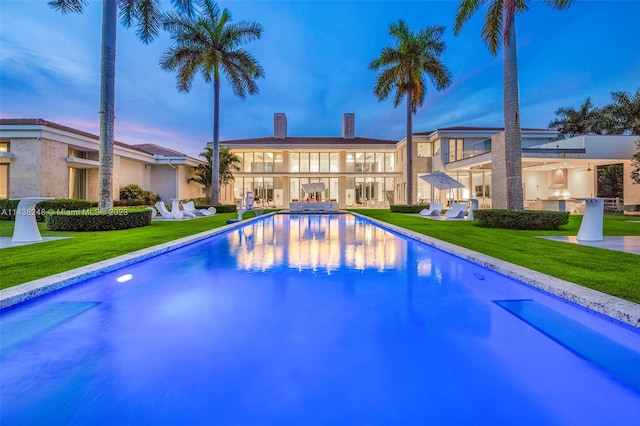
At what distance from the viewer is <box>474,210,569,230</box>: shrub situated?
1127cm

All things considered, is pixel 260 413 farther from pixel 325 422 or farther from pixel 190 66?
A: pixel 190 66

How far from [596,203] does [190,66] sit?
73.1 ft

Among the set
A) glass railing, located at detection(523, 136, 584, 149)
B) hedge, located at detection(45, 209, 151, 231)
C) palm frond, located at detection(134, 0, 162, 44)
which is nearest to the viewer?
hedge, located at detection(45, 209, 151, 231)

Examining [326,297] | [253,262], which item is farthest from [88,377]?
[253,262]

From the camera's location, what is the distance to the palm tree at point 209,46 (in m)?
21.7

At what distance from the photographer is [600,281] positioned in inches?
177

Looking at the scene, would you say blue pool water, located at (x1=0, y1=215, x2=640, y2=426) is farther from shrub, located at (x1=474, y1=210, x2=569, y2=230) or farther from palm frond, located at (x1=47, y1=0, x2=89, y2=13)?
palm frond, located at (x1=47, y1=0, x2=89, y2=13)

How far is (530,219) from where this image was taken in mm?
11438

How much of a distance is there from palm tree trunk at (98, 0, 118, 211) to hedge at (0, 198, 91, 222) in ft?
15.1

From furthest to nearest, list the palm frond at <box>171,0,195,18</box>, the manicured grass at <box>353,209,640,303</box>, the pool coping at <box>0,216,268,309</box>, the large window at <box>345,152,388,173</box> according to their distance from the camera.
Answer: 1. the large window at <box>345,152,388,173</box>
2. the palm frond at <box>171,0,195,18</box>
3. the manicured grass at <box>353,209,640,303</box>
4. the pool coping at <box>0,216,268,309</box>

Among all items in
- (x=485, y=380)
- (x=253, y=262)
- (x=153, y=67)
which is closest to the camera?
(x=485, y=380)

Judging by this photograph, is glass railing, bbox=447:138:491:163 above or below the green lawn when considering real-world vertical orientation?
above

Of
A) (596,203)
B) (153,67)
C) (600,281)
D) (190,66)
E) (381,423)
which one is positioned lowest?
(381,423)


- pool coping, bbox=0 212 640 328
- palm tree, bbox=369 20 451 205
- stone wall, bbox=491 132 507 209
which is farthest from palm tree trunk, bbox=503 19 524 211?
palm tree, bbox=369 20 451 205
